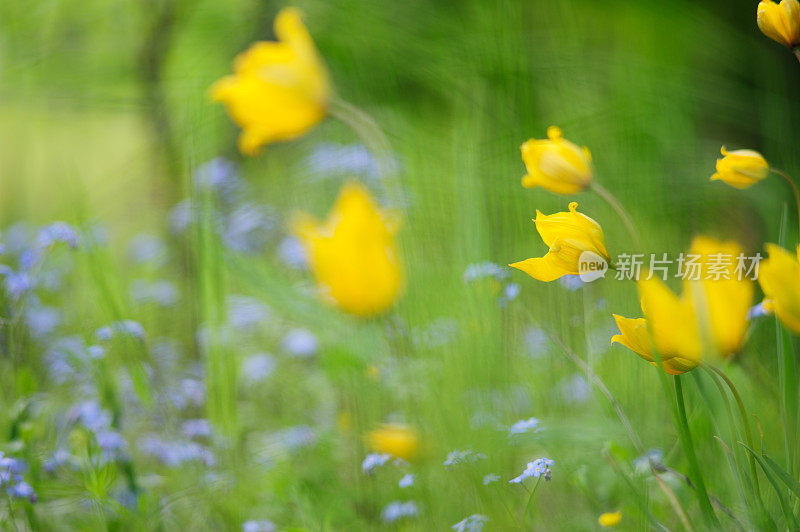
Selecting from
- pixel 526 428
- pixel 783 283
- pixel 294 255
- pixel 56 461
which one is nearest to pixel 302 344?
pixel 294 255

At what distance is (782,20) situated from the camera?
0.29m

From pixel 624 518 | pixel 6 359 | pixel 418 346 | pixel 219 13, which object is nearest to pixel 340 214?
pixel 418 346

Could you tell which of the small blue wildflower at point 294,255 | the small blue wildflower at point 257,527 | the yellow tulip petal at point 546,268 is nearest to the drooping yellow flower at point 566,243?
the yellow tulip petal at point 546,268

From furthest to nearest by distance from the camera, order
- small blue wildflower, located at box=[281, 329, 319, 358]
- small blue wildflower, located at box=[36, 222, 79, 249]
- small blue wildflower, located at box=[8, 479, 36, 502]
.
A: 1. small blue wildflower, located at box=[281, 329, 319, 358]
2. small blue wildflower, located at box=[36, 222, 79, 249]
3. small blue wildflower, located at box=[8, 479, 36, 502]

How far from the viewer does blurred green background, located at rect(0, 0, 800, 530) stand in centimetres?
39

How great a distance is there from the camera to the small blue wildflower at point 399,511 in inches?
14.8

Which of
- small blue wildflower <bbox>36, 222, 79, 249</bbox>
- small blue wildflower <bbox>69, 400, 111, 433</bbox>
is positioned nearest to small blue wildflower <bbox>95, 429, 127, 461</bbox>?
small blue wildflower <bbox>69, 400, 111, 433</bbox>

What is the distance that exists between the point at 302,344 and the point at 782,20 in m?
0.47

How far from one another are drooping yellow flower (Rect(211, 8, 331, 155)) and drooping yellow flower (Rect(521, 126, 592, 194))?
0.24m

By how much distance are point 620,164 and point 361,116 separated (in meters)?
0.18

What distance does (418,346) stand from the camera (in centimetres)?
44

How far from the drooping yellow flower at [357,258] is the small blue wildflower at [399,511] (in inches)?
4.5

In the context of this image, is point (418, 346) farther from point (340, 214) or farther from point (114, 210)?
point (114, 210)

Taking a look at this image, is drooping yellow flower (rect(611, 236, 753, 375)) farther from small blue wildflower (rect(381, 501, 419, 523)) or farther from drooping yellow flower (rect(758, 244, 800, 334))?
small blue wildflower (rect(381, 501, 419, 523))
